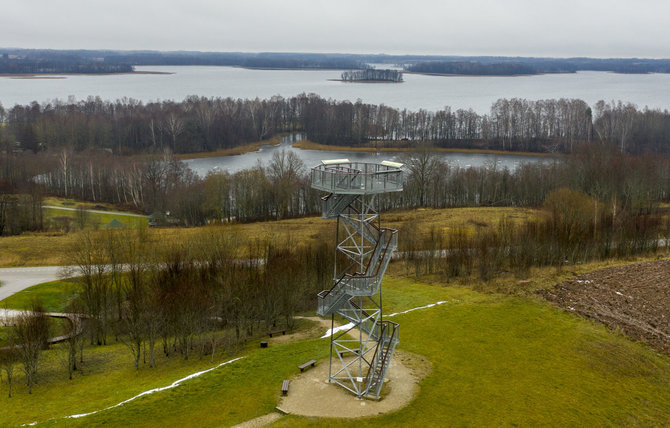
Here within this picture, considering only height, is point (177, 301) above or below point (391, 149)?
below

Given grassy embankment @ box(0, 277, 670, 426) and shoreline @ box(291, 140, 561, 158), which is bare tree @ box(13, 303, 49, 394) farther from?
shoreline @ box(291, 140, 561, 158)

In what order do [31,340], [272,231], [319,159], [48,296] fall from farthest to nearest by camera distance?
[319,159]
[272,231]
[48,296]
[31,340]

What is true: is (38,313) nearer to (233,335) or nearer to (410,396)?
(233,335)

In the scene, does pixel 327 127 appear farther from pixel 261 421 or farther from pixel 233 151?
pixel 261 421

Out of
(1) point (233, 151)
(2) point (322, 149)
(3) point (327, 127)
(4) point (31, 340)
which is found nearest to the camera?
(4) point (31, 340)

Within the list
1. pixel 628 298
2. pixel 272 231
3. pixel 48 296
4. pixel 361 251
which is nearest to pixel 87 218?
pixel 272 231

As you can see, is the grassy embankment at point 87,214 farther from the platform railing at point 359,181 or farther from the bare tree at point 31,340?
the platform railing at point 359,181

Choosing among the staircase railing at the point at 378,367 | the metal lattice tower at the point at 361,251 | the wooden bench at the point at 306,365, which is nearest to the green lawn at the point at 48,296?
the wooden bench at the point at 306,365
